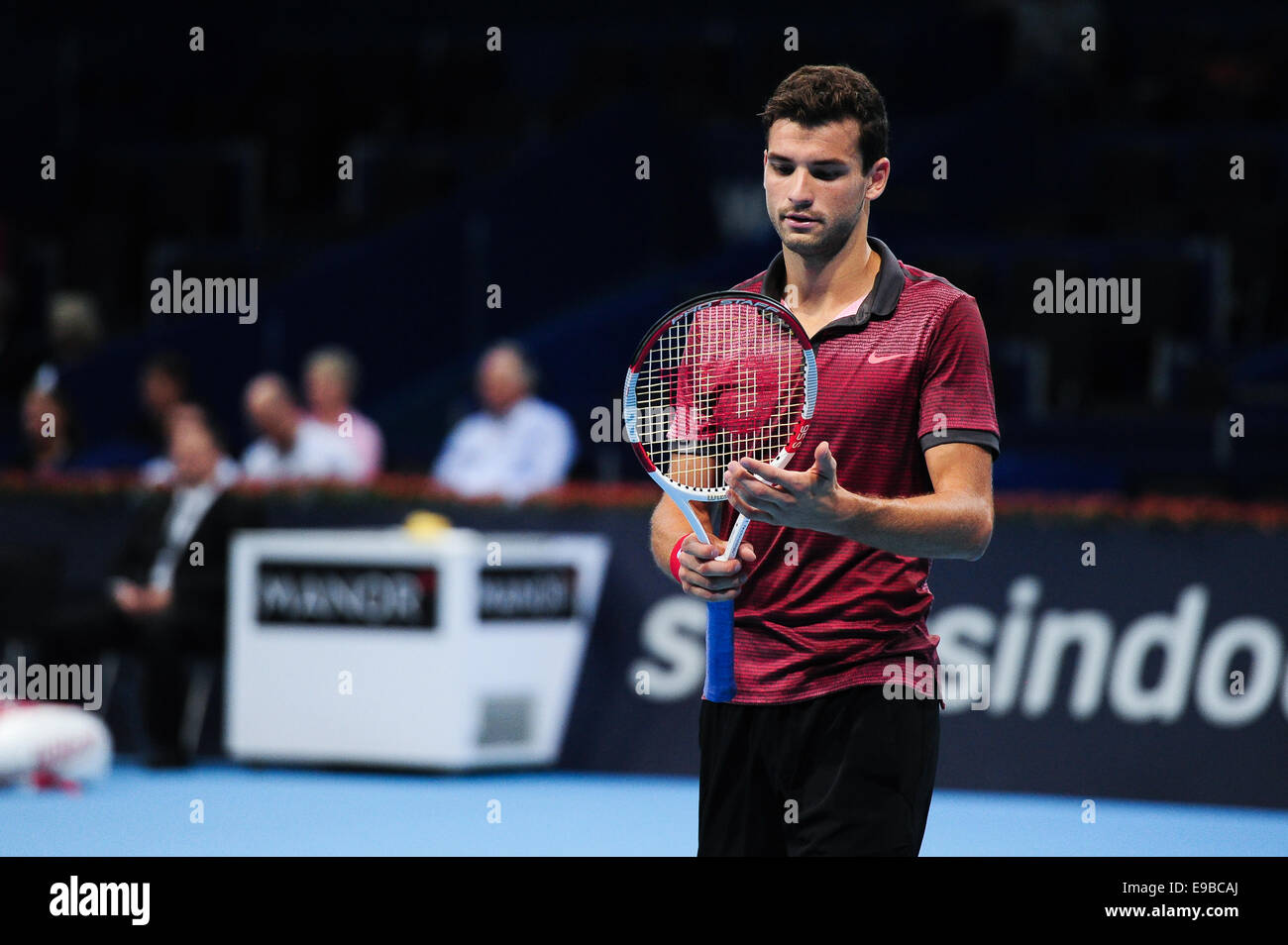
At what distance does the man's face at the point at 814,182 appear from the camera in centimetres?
292

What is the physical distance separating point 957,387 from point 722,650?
55 cm

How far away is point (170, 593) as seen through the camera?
27.7ft

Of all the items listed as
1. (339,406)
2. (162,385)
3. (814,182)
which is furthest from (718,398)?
(162,385)

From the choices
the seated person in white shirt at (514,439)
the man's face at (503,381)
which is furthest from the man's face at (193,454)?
the man's face at (503,381)

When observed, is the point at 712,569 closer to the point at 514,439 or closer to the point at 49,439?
the point at 514,439

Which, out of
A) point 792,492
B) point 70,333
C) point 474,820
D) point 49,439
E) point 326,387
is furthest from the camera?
point 70,333

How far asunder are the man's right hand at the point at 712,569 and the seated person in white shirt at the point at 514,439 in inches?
244

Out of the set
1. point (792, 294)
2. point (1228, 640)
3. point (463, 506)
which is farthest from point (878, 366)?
point (463, 506)

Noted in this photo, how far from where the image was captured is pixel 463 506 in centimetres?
851

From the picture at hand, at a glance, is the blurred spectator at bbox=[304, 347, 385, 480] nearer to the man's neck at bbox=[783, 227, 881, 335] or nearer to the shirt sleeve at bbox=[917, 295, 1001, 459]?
the man's neck at bbox=[783, 227, 881, 335]

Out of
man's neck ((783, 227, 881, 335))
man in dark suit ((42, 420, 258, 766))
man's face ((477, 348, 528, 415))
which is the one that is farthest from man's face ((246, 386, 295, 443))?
man's neck ((783, 227, 881, 335))

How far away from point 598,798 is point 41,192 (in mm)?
8994

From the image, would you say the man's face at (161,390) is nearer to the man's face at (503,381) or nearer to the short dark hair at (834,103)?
the man's face at (503,381)
